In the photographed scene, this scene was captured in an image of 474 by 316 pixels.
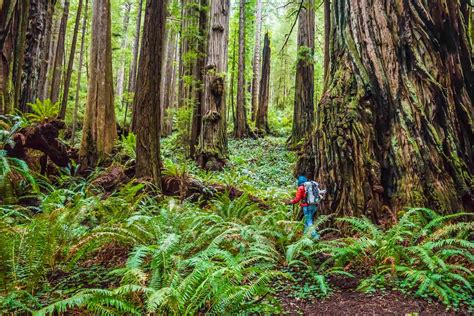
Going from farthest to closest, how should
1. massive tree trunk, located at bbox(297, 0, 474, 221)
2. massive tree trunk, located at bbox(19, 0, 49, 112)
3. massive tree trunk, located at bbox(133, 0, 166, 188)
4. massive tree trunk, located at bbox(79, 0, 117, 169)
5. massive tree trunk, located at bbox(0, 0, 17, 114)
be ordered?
massive tree trunk, located at bbox(79, 0, 117, 169) < massive tree trunk, located at bbox(19, 0, 49, 112) < massive tree trunk, located at bbox(133, 0, 166, 188) < massive tree trunk, located at bbox(0, 0, 17, 114) < massive tree trunk, located at bbox(297, 0, 474, 221)

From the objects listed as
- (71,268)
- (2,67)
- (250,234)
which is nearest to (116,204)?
(71,268)

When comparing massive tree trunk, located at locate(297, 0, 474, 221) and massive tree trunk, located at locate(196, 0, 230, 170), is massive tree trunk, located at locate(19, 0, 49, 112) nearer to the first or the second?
massive tree trunk, located at locate(196, 0, 230, 170)

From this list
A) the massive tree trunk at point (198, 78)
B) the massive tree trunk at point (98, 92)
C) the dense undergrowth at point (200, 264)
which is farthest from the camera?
the massive tree trunk at point (198, 78)

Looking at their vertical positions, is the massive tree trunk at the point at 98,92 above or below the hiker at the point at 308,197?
above

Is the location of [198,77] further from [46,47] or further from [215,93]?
[46,47]

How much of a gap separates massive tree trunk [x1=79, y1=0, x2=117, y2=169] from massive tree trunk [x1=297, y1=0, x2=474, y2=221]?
5556mm

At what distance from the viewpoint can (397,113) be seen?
4148mm

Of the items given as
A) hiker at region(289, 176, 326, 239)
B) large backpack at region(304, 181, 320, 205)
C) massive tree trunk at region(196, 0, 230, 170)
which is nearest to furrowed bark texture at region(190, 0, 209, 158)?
massive tree trunk at region(196, 0, 230, 170)

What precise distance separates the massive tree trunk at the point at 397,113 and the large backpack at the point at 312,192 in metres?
0.16

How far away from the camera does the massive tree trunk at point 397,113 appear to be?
13.0 ft

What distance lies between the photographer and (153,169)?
21.2 ft

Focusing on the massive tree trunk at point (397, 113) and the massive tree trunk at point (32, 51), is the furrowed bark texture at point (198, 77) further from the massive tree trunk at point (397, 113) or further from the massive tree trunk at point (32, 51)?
the massive tree trunk at point (397, 113)

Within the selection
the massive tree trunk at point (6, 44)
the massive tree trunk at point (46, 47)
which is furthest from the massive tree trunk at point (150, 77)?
the massive tree trunk at point (46, 47)

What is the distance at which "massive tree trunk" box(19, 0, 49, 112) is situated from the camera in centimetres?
731
